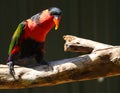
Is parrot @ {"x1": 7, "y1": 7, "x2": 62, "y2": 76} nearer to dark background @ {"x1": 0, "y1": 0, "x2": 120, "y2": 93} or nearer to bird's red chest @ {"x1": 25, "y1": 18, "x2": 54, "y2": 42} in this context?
bird's red chest @ {"x1": 25, "y1": 18, "x2": 54, "y2": 42}

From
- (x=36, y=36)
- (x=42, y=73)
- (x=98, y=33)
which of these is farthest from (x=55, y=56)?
(x=42, y=73)

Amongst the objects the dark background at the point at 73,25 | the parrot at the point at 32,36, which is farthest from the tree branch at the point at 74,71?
the dark background at the point at 73,25

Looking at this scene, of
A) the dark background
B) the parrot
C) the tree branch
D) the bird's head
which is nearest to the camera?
the tree branch

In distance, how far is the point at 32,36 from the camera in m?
3.20

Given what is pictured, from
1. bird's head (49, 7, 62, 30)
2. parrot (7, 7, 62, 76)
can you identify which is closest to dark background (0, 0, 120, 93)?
parrot (7, 7, 62, 76)

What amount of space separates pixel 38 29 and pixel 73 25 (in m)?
1.95

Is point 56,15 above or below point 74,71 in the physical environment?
above

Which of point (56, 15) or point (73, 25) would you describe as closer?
point (56, 15)

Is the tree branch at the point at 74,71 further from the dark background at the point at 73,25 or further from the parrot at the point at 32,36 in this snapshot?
the dark background at the point at 73,25

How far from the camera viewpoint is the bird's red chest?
306 centimetres

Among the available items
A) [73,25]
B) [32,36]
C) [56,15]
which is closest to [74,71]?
[56,15]

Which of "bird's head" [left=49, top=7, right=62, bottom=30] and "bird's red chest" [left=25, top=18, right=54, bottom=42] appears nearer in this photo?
"bird's head" [left=49, top=7, right=62, bottom=30]

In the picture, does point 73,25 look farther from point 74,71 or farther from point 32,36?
point 74,71

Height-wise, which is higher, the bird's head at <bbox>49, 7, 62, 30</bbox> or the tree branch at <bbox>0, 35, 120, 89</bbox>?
the bird's head at <bbox>49, 7, 62, 30</bbox>
